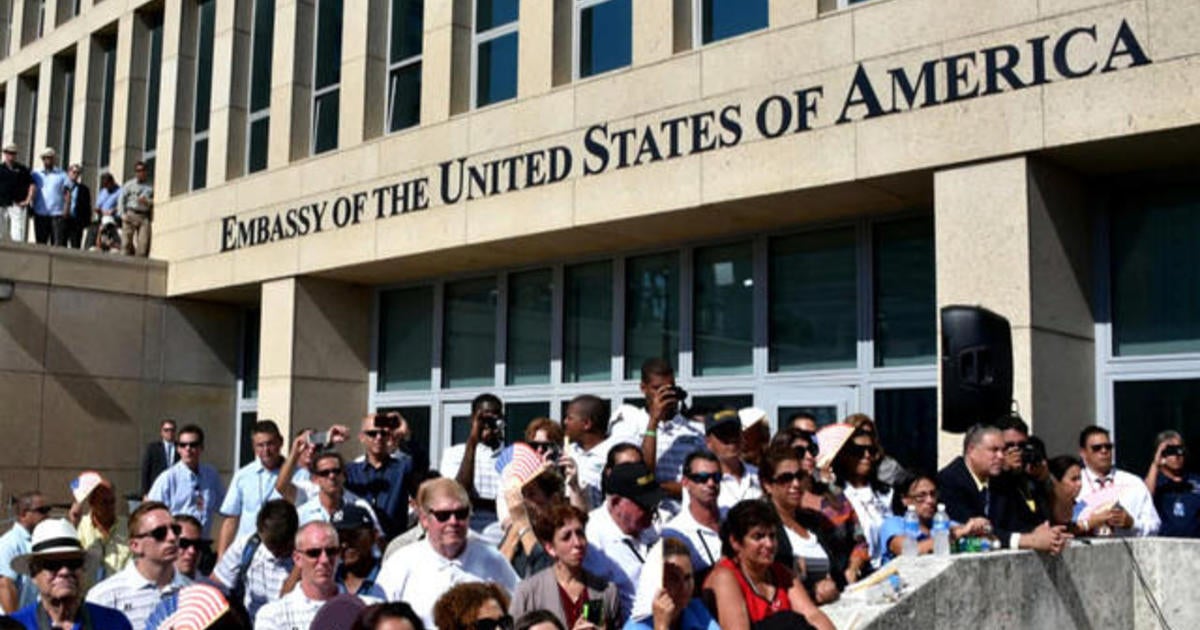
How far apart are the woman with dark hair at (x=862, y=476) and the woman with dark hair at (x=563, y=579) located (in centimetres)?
241

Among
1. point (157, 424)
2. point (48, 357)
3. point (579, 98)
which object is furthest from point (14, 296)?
point (579, 98)

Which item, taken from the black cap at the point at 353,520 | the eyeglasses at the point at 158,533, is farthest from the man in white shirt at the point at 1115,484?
the eyeglasses at the point at 158,533

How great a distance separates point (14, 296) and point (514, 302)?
718 cm

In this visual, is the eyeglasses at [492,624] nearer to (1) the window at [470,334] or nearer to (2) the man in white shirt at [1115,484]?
(2) the man in white shirt at [1115,484]

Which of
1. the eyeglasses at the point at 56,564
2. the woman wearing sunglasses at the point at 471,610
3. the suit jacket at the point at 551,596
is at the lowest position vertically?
the suit jacket at the point at 551,596

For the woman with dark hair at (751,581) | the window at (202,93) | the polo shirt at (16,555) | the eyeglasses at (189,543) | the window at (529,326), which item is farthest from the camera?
the window at (202,93)

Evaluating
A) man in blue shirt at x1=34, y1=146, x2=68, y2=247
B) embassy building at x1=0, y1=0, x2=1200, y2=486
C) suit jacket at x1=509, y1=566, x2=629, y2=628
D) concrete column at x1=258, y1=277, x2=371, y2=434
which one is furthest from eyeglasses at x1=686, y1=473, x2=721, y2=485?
man in blue shirt at x1=34, y1=146, x2=68, y2=247

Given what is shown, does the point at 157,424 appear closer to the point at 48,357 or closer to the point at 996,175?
the point at 48,357

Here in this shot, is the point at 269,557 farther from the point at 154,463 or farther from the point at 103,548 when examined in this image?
the point at 154,463

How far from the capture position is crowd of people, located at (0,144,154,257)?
1914 cm

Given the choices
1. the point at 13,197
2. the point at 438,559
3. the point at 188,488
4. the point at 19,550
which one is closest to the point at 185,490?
the point at 188,488

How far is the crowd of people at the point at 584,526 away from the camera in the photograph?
529 cm

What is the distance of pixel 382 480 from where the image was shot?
863 centimetres

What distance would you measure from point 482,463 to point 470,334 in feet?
27.1
